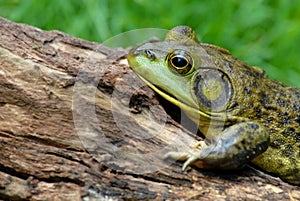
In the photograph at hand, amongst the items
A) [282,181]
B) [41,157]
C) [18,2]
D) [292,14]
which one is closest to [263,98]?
[282,181]

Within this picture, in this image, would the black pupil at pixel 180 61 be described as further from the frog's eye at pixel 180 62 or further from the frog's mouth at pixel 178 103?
the frog's mouth at pixel 178 103

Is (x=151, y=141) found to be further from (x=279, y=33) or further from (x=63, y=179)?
(x=279, y=33)

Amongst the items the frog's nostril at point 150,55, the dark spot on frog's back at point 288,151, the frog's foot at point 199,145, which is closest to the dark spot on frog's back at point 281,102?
the dark spot on frog's back at point 288,151

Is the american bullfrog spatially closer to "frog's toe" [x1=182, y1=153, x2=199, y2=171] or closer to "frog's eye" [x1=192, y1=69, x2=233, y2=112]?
"frog's eye" [x1=192, y1=69, x2=233, y2=112]

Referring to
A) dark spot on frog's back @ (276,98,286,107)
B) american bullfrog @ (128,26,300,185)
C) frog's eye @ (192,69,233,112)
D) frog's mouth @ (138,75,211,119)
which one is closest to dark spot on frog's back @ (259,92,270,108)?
american bullfrog @ (128,26,300,185)

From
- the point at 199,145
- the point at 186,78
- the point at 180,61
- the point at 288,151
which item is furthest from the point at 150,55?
the point at 288,151
